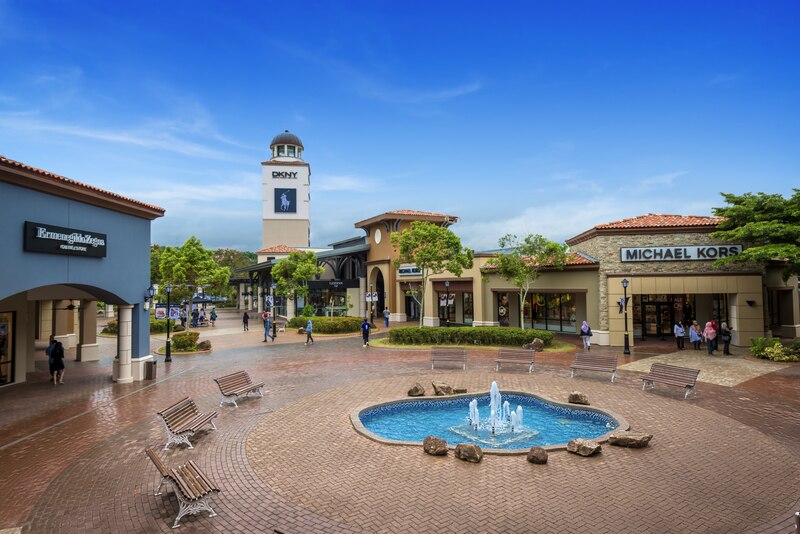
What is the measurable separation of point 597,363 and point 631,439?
23.7 ft

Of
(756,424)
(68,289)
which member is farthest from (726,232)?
(68,289)

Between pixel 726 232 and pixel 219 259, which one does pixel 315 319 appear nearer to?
pixel 726 232

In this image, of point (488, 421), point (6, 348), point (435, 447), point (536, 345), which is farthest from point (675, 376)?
point (6, 348)

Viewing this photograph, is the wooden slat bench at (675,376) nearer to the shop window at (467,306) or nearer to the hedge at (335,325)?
the shop window at (467,306)

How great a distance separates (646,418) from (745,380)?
7312 mm

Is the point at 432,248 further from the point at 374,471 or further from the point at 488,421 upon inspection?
the point at 374,471

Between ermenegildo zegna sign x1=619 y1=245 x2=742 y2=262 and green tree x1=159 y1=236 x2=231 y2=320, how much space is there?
34408mm

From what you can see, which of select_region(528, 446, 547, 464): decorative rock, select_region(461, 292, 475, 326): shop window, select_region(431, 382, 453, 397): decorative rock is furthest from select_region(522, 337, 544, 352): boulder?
select_region(528, 446, 547, 464): decorative rock

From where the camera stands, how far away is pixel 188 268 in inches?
1571

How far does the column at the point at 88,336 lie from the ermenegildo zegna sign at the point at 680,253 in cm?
2786

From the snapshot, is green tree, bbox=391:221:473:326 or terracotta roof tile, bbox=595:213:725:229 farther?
green tree, bbox=391:221:473:326

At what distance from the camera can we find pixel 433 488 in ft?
25.2

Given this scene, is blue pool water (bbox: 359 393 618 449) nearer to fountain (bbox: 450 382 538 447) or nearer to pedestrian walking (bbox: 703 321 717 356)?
fountain (bbox: 450 382 538 447)

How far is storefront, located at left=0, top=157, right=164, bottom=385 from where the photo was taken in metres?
11.6
